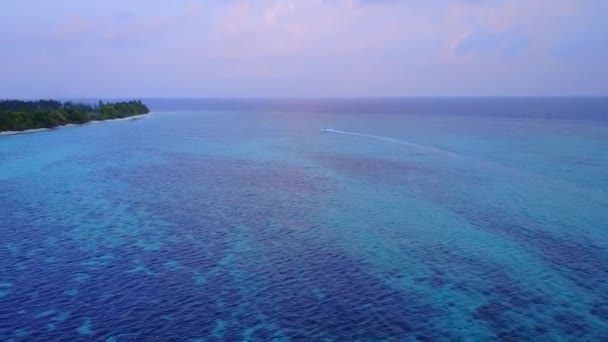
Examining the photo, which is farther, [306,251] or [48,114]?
[48,114]

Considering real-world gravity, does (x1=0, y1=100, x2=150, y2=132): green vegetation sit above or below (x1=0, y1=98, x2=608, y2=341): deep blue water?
above

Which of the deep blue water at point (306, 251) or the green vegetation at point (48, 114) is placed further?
the green vegetation at point (48, 114)

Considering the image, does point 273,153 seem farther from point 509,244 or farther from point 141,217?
point 509,244

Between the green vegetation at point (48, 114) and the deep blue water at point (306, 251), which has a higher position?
the green vegetation at point (48, 114)

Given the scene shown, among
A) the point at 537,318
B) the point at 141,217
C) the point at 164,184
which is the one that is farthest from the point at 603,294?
the point at 164,184
